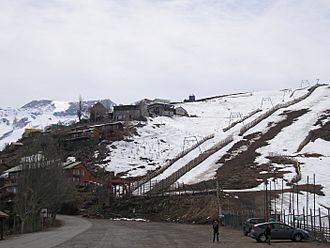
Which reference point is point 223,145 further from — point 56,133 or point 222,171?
point 56,133

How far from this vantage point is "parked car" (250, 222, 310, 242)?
45062mm

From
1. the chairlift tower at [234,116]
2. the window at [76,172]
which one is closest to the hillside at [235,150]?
the chairlift tower at [234,116]

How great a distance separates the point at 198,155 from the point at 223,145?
8529 millimetres

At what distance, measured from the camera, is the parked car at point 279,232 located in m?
45.1

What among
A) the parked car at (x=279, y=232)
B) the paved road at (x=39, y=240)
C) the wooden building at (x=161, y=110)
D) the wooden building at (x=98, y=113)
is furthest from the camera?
the wooden building at (x=98, y=113)

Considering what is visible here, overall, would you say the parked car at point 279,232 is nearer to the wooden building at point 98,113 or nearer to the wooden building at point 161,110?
the wooden building at point 161,110

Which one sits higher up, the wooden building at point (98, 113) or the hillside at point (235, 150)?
the wooden building at point (98, 113)

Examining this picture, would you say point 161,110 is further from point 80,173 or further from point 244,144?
point 80,173

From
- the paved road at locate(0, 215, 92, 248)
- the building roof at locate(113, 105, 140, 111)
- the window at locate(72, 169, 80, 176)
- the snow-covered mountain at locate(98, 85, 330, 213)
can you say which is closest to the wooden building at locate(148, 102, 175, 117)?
the snow-covered mountain at locate(98, 85, 330, 213)

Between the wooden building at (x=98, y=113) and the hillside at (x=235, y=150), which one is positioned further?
the wooden building at (x=98, y=113)

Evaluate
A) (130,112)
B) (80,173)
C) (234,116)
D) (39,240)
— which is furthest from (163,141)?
(39,240)

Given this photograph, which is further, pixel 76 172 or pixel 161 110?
pixel 161 110

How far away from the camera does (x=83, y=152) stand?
5482 inches

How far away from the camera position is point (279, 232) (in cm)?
4616
